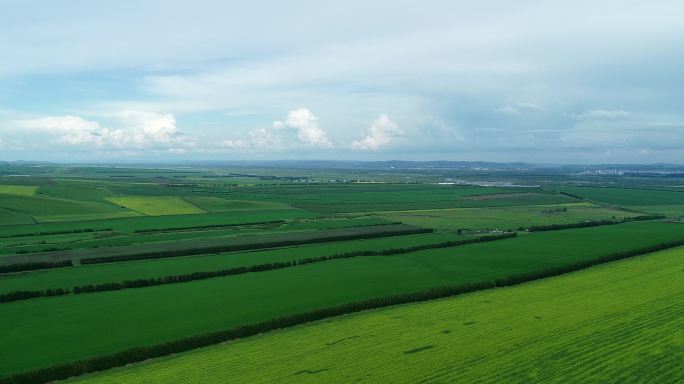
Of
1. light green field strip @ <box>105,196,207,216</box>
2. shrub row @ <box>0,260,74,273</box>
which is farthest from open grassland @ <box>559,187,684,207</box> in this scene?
shrub row @ <box>0,260,74,273</box>

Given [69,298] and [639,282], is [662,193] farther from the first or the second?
[69,298]

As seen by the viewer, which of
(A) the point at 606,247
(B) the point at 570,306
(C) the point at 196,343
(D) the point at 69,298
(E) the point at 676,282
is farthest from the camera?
(A) the point at 606,247

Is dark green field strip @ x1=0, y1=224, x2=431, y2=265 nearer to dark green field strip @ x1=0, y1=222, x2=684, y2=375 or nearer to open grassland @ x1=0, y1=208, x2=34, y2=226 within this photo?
dark green field strip @ x1=0, y1=222, x2=684, y2=375

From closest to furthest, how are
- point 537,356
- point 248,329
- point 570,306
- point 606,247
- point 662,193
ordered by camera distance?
point 537,356, point 248,329, point 570,306, point 606,247, point 662,193

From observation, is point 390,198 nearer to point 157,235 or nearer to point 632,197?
point 632,197

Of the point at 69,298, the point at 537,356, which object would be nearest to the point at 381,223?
the point at 69,298

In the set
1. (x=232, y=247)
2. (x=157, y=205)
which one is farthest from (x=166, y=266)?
(x=157, y=205)
